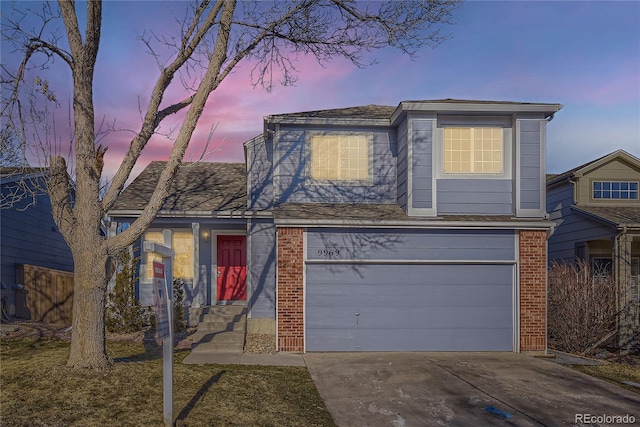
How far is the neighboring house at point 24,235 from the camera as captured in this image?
1769 centimetres

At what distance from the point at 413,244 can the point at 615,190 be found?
378 inches

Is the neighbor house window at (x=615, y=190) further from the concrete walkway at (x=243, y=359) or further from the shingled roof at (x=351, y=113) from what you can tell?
the concrete walkway at (x=243, y=359)

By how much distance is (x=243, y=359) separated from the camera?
41.6ft

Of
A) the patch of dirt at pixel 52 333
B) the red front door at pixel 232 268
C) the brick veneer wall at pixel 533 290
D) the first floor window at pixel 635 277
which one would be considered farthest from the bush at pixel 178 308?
the first floor window at pixel 635 277

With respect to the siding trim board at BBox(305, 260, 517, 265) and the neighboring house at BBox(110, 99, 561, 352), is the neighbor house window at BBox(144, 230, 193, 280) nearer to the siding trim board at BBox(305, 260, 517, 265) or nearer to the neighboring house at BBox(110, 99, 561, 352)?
the neighboring house at BBox(110, 99, 561, 352)

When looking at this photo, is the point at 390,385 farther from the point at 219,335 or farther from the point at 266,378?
the point at 219,335

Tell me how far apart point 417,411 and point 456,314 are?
5773 millimetres

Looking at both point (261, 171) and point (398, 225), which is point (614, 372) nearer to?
point (398, 225)

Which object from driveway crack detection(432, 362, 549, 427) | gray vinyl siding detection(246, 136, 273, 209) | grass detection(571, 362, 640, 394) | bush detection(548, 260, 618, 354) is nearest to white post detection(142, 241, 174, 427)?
driveway crack detection(432, 362, 549, 427)

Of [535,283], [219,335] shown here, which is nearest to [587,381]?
[535,283]

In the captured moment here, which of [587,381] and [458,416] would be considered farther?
[587,381]

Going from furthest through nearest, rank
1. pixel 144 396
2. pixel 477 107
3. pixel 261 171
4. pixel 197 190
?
1. pixel 197 190
2. pixel 261 171
3. pixel 477 107
4. pixel 144 396

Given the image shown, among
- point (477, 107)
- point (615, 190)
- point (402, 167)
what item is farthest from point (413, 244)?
point (615, 190)

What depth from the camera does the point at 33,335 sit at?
13961 mm
